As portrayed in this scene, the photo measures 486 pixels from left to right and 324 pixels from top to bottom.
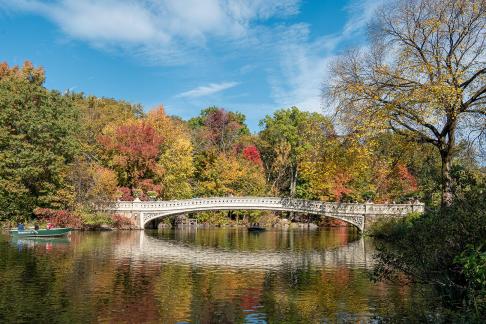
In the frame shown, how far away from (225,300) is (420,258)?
550cm

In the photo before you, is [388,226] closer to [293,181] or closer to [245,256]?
[245,256]

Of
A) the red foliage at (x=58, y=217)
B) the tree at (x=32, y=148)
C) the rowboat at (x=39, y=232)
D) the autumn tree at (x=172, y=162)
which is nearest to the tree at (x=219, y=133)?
the autumn tree at (x=172, y=162)

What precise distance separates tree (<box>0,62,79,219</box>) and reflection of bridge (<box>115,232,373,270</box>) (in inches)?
459

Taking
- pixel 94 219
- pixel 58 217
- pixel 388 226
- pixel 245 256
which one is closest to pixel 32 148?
pixel 58 217

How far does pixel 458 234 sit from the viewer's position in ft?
31.4

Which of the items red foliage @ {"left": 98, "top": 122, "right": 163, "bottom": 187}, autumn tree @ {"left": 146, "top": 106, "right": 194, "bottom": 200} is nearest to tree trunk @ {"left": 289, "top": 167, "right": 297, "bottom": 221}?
autumn tree @ {"left": 146, "top": 106, "right": 194, "bottom": 200}

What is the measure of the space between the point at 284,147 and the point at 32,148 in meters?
30.3

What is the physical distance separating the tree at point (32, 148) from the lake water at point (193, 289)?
1263 centimetres

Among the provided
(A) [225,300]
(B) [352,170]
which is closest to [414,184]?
(B) [352,170]

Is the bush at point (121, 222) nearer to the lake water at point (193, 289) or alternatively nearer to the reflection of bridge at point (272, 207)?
the reflection of bridge at point (272, 207)

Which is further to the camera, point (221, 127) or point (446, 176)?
point (221, 127)

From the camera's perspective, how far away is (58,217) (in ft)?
122

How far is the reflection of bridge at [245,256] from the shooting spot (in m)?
21.1

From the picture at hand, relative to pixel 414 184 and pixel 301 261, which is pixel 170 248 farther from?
pixel 414 184
